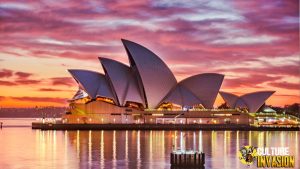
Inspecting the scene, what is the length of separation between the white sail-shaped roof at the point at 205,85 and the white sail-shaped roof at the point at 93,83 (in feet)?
39.8

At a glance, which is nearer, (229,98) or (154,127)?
(154,127)

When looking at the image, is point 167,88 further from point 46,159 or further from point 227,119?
point 46,159

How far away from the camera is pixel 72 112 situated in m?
93.4

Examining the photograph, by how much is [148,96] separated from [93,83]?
8141 millimetres

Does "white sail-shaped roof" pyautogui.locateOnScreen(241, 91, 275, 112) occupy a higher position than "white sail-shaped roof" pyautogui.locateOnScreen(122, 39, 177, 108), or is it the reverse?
"white sail-shaped roof" pyautogui.locateOnScreen(122, 39, 177, 108)

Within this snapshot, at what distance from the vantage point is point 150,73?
3319 inches

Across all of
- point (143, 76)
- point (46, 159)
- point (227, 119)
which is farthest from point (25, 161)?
point (227, 119)

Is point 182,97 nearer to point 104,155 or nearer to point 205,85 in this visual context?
point 205,85

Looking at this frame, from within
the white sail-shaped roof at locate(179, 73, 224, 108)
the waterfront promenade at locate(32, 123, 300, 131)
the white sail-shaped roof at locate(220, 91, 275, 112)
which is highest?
the white sail-shaped roof at locate(179, 73, 224, 108)

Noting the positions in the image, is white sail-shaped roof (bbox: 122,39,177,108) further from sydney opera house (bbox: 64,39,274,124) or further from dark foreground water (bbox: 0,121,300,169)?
dark foreground water (bbox: 0,121,300,169)

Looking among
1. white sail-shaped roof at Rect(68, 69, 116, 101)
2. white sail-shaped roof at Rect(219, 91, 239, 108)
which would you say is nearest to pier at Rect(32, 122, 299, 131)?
white sail-shaped roof at Rect(219, 91, 239, 108)

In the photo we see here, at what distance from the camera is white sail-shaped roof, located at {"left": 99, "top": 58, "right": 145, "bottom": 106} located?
84.2 m

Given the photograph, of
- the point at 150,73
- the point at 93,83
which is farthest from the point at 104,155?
the point at 93,83

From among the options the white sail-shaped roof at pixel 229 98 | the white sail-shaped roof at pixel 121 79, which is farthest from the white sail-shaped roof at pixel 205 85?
the white sail-shaped roof at pixel 121 79
